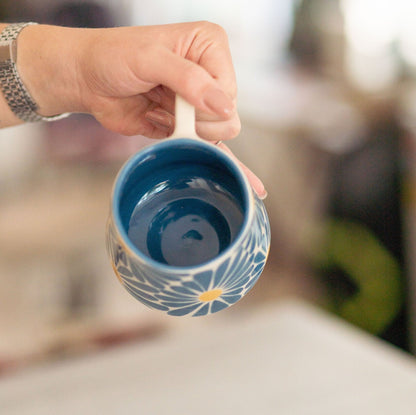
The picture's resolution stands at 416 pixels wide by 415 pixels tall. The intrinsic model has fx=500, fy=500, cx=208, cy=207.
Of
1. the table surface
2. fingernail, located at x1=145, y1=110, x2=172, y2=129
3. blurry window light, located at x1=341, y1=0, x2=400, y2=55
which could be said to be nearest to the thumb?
fingernail, located at x1=145, y1=110, x2=172, y2=129

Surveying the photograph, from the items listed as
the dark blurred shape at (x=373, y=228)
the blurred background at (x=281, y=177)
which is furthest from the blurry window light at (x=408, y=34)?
the dark blurred shape at (x=373, y=228)

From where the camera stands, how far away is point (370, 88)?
2959 millimetres

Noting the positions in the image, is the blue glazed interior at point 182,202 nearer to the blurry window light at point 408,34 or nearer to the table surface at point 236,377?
the table surface at point 236,377

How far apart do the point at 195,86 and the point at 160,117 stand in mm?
178

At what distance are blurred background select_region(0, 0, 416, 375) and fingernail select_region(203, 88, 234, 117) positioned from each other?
5.52ft

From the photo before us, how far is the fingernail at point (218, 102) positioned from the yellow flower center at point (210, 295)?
8.8 inches

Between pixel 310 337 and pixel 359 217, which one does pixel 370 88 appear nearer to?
pixel 359 217

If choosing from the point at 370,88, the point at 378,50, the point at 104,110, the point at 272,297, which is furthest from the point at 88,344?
the point at 378,50

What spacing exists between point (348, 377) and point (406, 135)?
1.61m

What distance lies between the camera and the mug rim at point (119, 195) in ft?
1.78

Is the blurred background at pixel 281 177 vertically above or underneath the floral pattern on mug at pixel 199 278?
underneath

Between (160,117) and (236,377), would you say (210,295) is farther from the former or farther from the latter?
(236,377)

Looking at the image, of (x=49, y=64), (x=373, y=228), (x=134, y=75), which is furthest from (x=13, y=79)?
(x=373, y=228)

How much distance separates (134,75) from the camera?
70 cm
